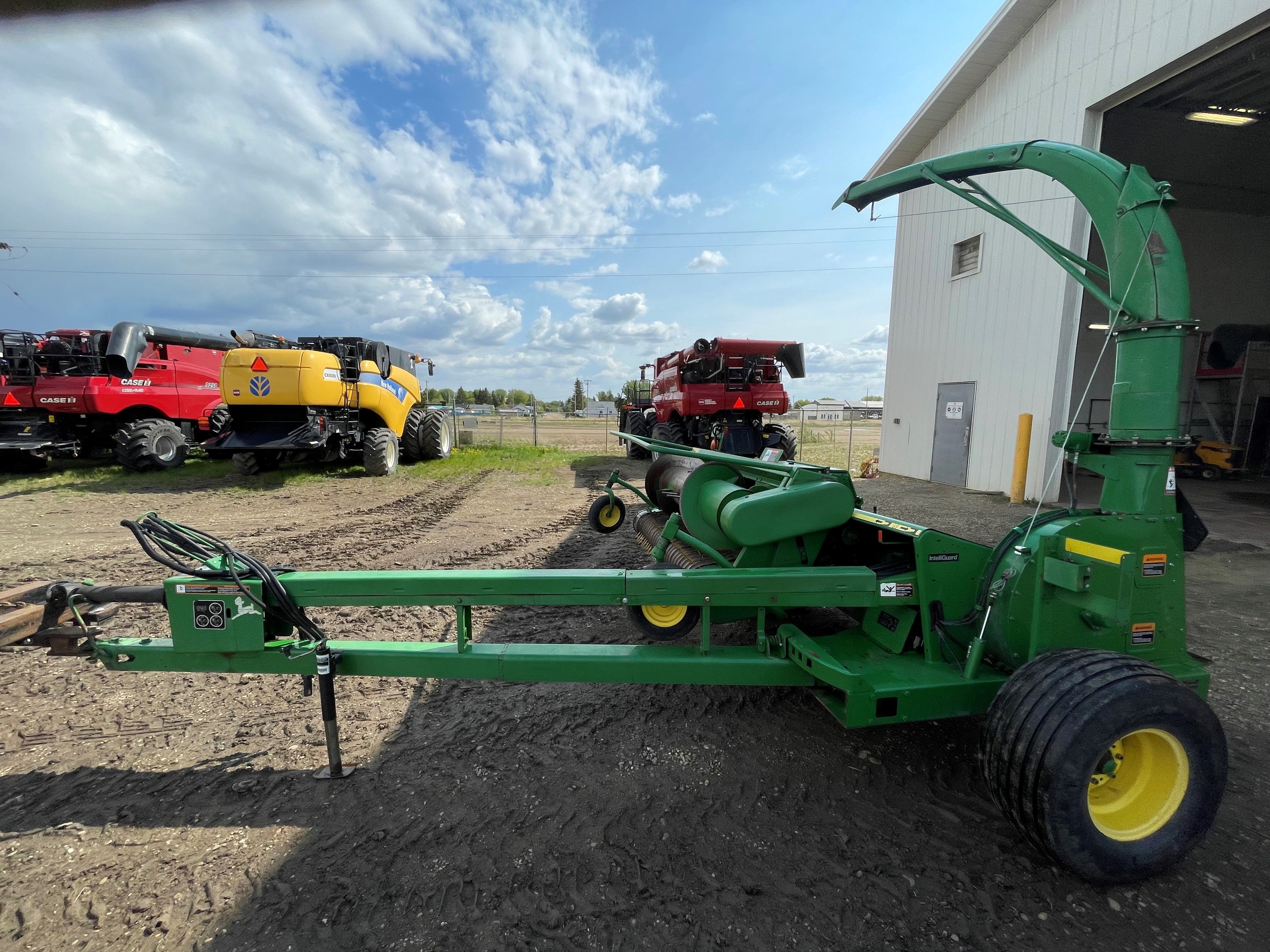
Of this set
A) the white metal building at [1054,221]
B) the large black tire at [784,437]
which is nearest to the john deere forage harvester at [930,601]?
the white metal building at [1054,221]

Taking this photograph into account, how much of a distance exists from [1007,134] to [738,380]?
6091 millimetres

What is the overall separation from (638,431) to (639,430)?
0.46 ft

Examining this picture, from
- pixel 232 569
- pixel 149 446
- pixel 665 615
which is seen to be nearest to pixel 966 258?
pixel 665 615

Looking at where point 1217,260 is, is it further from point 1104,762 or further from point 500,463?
point 1104,762

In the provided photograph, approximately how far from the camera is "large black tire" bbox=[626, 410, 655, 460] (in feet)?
52.2

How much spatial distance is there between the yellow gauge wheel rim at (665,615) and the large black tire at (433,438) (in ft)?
36.2

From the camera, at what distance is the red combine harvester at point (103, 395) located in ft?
36.1

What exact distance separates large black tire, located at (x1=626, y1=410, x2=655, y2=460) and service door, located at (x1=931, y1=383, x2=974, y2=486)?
683cm

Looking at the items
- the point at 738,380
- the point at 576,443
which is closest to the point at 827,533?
the point at 738,380

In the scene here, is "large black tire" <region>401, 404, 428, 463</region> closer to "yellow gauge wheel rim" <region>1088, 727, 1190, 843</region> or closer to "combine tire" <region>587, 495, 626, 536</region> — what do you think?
"combine tire" <region>587, 495, 626, 536</region>

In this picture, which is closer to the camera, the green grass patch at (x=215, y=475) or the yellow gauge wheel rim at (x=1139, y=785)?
the yellow gauge wheel rim at (x=1139, y=785)

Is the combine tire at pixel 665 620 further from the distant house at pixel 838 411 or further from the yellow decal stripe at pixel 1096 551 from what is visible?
the distant house at pixel 838 411

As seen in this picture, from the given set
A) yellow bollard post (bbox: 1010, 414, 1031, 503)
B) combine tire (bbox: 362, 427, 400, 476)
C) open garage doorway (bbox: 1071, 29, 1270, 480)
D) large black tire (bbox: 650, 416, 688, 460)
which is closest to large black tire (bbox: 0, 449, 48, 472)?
combine tire (bbox: 362, 427, 400, 476)

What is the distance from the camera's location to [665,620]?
375cm
